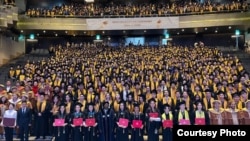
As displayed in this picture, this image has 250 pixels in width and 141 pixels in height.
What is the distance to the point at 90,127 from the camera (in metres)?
9.66

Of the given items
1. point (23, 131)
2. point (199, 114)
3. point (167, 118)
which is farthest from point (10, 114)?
point (199, 114)

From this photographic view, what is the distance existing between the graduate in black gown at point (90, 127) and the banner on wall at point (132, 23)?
2158 centimetres

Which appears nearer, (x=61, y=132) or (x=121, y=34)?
(x=61, y=132)

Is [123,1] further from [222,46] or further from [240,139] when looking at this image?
[240,139]

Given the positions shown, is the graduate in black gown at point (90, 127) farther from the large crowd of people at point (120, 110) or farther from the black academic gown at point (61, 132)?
the black academic gown at point (61, 132)

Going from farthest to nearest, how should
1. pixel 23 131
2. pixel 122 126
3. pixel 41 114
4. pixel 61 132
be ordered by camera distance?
pixel 41 114
pixel 23 131
pixel 61 132
pixel 122 126

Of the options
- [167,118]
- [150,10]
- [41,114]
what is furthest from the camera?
[150,10]

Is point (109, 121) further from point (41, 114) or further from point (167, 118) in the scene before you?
point (41, 114)

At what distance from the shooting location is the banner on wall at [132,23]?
99.9 feet

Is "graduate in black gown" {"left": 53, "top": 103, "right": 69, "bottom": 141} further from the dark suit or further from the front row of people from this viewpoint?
the dark suit

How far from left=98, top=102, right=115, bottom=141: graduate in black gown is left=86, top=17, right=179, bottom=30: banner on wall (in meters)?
21.5

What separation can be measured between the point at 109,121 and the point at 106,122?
0.08 m

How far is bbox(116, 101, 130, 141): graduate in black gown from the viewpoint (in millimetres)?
9422

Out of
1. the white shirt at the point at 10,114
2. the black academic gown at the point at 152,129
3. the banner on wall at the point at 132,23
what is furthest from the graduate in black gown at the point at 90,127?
the banner on wall at the point at 132,23
